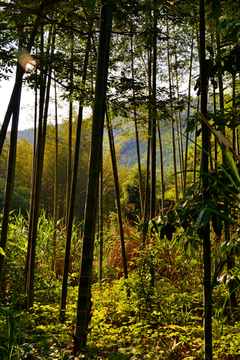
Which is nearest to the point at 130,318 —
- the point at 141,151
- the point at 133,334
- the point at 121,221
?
the point at 133,334

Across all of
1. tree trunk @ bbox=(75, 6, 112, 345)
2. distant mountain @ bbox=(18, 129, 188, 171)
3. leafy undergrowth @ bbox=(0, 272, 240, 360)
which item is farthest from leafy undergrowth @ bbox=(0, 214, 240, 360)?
distant mountain @ bbox=(18, 129, 188, 171)

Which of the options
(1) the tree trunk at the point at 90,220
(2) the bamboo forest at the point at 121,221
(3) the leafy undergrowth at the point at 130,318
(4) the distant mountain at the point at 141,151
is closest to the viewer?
(2) the bamboo forest at the point at 121,221

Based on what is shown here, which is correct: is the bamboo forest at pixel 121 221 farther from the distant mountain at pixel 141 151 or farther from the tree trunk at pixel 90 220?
the distant mountain at pixel 141 151

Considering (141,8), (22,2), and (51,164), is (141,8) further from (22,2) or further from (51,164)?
(51,164)

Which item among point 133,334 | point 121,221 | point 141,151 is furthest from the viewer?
point 141,151

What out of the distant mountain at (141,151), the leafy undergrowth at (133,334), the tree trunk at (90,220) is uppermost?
the distant mountain at (141,151)

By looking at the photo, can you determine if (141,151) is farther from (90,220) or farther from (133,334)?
(90,220)

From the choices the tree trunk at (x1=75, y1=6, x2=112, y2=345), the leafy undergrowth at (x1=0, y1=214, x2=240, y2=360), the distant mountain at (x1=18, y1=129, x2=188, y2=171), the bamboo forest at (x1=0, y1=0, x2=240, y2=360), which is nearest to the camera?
the bamboo forest at (x1=0, y1=0, x2=240, y2=360)

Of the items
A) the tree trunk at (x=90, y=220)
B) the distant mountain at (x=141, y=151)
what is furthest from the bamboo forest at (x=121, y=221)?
the distant mountain at (x=141, y=151)

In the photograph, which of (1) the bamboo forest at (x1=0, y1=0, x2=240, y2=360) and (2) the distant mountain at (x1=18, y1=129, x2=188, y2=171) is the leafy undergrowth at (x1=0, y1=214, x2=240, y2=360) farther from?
(2) the distant mountain at (x1=18, y1=129, x2=188, y2=171)

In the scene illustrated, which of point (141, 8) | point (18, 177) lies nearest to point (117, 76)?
point (141, 8)

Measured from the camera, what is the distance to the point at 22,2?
1656mm

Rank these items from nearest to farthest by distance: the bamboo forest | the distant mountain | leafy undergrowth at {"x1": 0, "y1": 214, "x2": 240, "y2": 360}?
the bamboo forest → leafy undergrowth at {"x1": 0, "y1": 214, "x2": 240, "y2": 360} → the distant mountain

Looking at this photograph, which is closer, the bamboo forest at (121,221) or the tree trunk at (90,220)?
the bamboo forest at (121,221)
